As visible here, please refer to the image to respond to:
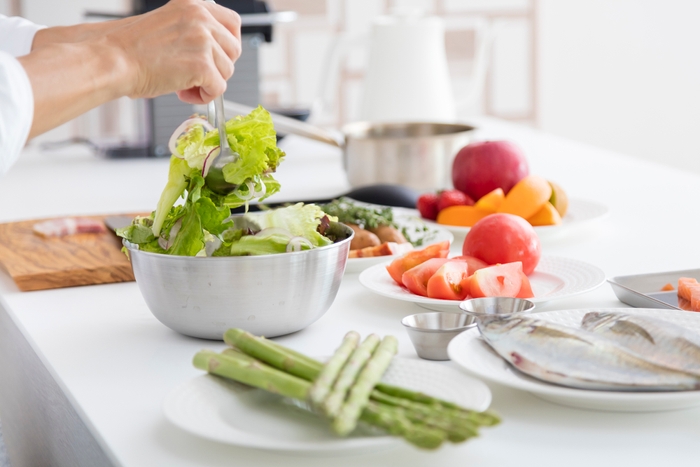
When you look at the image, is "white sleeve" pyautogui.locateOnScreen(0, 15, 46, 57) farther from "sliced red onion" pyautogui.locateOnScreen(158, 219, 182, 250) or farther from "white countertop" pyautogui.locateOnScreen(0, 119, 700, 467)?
"sliced red onion" pyautogui.locateOnScreen(158, 219, 182, 250)

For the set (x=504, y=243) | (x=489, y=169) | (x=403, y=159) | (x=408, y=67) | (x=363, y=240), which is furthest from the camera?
(x=408, y=67)

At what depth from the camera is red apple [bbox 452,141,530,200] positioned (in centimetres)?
143

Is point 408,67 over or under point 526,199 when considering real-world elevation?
over

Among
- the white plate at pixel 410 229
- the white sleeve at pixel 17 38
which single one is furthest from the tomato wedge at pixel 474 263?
the white sleeve at pixel 17 38

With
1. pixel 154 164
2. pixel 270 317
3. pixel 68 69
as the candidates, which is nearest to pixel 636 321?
pixel 270 317

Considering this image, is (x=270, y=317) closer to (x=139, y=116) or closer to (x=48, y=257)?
(x=48, y=257)

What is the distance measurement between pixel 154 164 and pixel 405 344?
153 centimetres

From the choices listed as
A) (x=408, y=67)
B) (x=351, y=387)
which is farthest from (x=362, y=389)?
(x=408, y=67)

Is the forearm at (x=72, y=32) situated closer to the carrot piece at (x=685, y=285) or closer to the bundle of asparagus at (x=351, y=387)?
the bundle of asparagus at (x=351, y=387)

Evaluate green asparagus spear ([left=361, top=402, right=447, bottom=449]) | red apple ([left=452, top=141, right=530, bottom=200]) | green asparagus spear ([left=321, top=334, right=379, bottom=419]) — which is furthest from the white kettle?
green asparagus spear ([left=361, top=402, right=447, bottom=449])

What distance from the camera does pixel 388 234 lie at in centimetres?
120

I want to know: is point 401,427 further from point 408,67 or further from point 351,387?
point 408,67

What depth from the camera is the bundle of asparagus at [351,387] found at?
0.56 metres

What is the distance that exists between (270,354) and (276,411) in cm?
4
